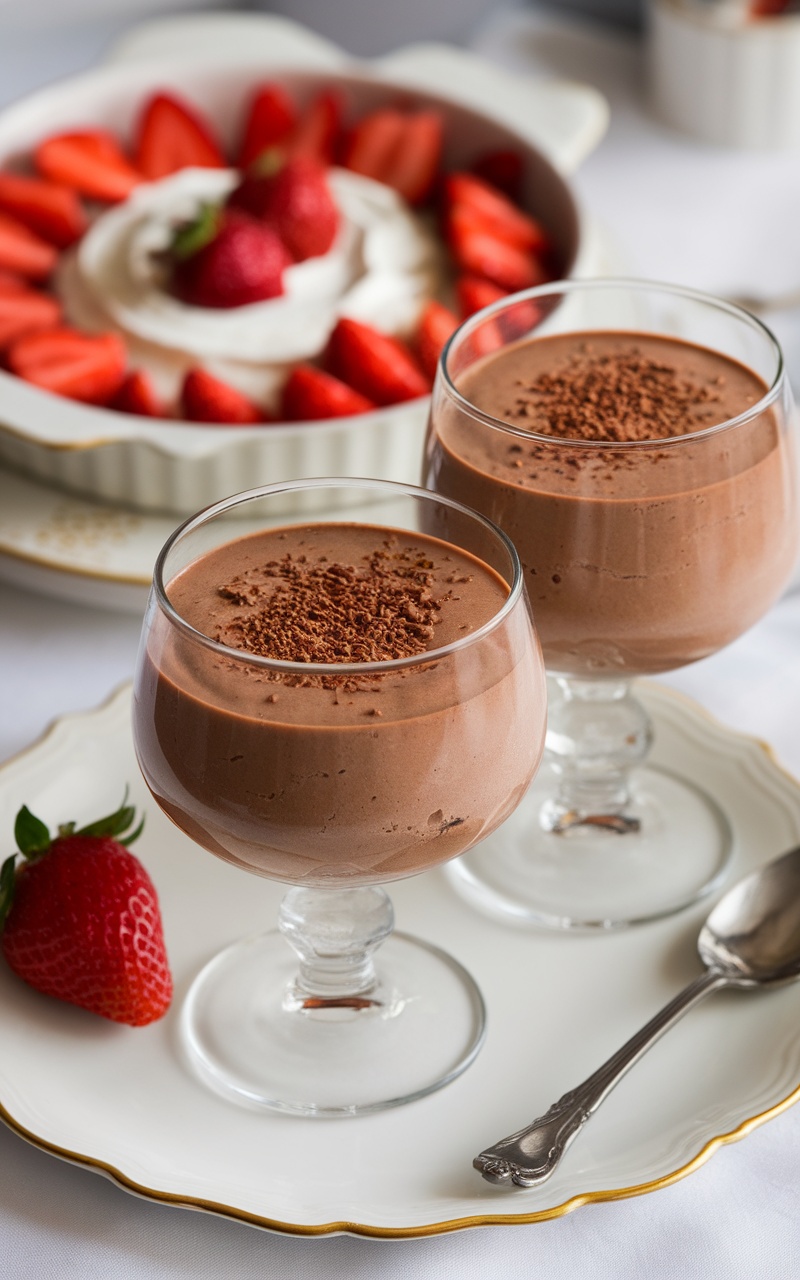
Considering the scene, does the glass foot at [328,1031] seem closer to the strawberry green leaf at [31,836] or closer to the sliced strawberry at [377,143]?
the strawberry green leaf at [31,836]

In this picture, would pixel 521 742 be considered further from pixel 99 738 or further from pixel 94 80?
pixel 94 80

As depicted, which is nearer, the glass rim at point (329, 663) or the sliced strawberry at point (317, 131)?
the glass rim at point (329, 663)

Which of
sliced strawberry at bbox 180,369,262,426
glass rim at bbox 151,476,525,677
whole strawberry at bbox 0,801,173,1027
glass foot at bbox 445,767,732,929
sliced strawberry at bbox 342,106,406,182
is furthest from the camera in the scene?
sliced strawberry at bbox 342,106,406,182

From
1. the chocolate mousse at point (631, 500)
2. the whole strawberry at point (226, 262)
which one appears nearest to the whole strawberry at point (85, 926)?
the chocolate mousse at point (631, 500)

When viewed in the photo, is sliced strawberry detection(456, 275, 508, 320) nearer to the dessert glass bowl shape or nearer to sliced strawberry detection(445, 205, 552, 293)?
sliced strawberry detection(445, 205, 552, 293)

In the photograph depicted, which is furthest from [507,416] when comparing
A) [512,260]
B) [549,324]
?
[512,260]

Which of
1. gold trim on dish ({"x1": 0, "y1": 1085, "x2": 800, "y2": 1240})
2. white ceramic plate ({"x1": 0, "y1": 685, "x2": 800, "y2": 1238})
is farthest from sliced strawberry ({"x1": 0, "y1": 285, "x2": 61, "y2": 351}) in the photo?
gold trim on dish ({"x1": 0, "y1": 1085, "x2": 800, "y2": 1240})

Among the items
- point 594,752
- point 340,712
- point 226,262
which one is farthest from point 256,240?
point 340,712
